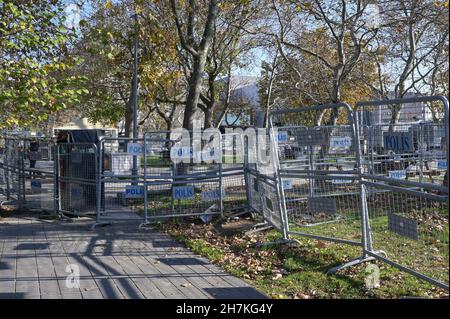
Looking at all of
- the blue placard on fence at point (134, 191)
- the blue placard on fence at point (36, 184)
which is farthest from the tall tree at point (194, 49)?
the blue placard on fence at point (36, 184)

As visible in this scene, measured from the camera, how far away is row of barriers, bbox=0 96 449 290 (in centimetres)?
604

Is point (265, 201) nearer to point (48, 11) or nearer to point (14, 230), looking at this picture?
point (14, 230)

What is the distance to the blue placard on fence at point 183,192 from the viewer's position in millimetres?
10204

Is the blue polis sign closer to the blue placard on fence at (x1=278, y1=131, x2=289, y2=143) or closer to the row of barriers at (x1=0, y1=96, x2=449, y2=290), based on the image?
the row of barriers at (x1=0, y1=96, x2=449, y2=290)

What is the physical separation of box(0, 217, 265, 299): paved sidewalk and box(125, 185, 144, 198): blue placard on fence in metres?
0.75

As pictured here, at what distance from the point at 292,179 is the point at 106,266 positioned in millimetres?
3339

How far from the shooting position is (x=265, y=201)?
8.90 meters

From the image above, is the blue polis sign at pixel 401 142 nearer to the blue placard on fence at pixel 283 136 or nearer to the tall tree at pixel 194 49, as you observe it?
the blue placard on fence at pixel 283 136

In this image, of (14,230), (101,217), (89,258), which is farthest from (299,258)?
(14,230)

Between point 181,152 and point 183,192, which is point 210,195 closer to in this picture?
point 183,192

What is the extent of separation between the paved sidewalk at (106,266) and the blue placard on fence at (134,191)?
75cm

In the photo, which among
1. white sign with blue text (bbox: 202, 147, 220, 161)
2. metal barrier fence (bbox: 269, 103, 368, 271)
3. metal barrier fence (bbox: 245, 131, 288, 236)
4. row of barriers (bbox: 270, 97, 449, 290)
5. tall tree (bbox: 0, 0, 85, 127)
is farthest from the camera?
white sign with blue text (bbox: 202, 147, 220, 161)

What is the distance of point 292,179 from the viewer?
8258 mm

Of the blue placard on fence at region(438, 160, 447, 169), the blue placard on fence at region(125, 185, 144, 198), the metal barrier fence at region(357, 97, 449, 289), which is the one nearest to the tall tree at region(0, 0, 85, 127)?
the blue placard on fence at region(125, 185, 144, 198)
